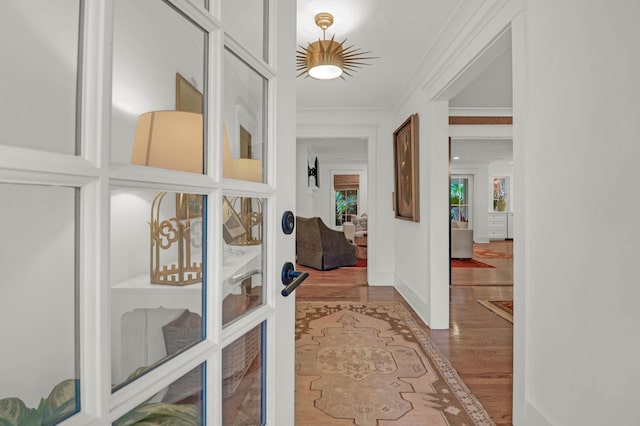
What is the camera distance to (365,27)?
7.61 feet

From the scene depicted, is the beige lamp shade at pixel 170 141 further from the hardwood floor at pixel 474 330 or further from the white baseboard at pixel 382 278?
the white baseboard at pixel 382 278

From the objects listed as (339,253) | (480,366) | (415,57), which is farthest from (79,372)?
(339,253)

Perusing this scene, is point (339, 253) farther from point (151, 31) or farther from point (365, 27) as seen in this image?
point (151, 31)

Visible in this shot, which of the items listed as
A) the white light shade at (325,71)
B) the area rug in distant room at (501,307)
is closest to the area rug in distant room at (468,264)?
the area rug in distant room at (501,307)

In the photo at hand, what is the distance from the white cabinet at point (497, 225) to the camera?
10.3 meters

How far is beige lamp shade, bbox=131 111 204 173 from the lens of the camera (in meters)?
0.53

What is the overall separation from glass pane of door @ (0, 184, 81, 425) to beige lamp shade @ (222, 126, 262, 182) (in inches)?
12.6

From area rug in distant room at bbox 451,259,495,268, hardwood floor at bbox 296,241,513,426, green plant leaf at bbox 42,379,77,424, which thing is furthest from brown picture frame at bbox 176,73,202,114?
area rug in distant room at bbox 451,259,495,268

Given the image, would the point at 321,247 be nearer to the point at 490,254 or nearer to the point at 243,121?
the point at 490,254

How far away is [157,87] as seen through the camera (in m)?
0.56

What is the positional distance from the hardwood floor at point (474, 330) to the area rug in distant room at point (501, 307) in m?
0.06

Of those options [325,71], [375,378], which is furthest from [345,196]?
[375,378]

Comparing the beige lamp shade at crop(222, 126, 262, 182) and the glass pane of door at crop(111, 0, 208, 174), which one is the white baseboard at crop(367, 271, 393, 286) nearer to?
the beige lamp shade at crop(222, 126, 262, 182)

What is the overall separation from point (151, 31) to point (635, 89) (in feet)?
4.27
